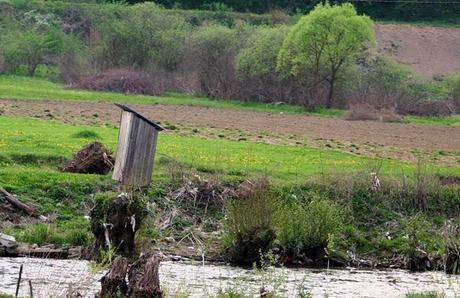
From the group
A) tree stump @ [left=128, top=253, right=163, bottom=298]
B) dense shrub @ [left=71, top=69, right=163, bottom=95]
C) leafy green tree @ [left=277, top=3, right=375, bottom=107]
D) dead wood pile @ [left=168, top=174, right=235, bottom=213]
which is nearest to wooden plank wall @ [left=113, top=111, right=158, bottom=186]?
dead wood pile @ [left=168, top=174, right=235, bottom=213]

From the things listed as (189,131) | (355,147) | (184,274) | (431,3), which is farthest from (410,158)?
(431,3)

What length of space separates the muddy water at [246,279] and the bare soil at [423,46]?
229 ft

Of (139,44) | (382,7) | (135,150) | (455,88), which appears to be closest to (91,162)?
(135,150)

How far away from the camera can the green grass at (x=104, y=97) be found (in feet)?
211

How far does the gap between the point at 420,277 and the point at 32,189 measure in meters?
10.6

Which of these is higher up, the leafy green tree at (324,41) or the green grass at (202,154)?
the leafy green tree at (324,41)

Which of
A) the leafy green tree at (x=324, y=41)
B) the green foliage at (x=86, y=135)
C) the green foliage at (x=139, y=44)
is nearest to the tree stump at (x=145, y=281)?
the green foliage at (x=86, y=135)

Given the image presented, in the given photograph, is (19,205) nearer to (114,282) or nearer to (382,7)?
(114,282)

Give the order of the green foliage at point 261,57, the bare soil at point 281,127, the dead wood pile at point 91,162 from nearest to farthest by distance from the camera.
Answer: the dead wood pile at point 91,162 → the bare soil at point 281,127 → the green foliage at point 261,57

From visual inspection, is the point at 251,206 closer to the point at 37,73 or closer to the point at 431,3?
the point at 37,73

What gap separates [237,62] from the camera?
250 feet

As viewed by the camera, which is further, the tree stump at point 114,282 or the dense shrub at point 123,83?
the dense shrub at point 123,83

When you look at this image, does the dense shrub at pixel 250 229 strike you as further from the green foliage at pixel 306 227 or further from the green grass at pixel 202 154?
Result: the green grass at pixel 202 154

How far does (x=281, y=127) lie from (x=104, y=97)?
51.4 feet
